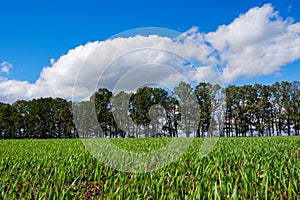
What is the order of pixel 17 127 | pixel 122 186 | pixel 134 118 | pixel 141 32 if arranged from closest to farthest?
pixel 122 186 → pixel 141 32 → pixel 134 118 → pixel 17 127

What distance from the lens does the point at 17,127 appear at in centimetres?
7438

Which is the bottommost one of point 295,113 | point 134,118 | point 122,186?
point 122,186

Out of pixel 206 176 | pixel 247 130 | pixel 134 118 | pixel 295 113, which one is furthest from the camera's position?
pixel 247 130

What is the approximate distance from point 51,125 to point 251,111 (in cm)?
5329

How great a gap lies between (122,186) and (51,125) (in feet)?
249

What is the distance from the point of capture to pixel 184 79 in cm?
748

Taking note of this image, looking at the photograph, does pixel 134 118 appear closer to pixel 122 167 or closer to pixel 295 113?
pixel 122 167

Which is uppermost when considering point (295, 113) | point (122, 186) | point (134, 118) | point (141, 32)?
point (295, 113)

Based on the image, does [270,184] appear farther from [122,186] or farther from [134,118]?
[134,118]

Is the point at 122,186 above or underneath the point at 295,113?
underneath

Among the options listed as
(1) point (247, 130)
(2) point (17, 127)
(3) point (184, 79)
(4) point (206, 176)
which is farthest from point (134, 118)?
(2) point (17, 127)

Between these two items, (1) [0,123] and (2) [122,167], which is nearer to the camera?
(2) [122,167]

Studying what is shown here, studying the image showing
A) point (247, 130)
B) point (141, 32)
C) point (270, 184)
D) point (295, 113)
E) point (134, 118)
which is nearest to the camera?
point (270, 184)

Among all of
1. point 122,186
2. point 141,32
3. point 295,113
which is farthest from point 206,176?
point 295,113
